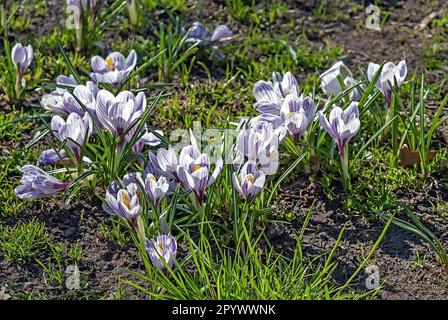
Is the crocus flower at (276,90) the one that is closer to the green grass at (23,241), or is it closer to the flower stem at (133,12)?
the green grass at (23,241)

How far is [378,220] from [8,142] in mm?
1505

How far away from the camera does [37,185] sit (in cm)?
319

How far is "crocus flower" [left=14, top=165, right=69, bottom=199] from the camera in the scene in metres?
3.19

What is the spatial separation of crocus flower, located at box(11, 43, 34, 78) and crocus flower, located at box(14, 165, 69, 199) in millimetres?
680

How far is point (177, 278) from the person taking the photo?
2.99m

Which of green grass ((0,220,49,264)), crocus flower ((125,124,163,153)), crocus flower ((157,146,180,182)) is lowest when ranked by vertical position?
green grass ((0,220,49,264))

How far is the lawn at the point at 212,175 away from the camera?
300cm

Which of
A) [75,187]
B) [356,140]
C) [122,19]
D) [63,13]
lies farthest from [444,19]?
[75,187]

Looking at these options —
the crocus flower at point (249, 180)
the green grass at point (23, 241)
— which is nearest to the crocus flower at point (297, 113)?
the crocus flower at point (249, 180)

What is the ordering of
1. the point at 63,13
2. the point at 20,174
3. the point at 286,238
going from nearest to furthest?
the point at 286,238 < the point at 20,174 < the point at 63,13

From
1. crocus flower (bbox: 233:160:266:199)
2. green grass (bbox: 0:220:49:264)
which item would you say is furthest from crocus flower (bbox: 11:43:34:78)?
crocus flower (bbox: 233:160:266:199)

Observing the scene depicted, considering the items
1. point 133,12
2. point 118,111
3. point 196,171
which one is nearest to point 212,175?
point 196,171

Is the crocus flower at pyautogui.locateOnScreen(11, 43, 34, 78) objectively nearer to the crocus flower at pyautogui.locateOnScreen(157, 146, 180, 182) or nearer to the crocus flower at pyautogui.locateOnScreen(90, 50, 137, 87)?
the crocus flower at pyautogui.locateOnScreen(90, 50, 137, 87)
